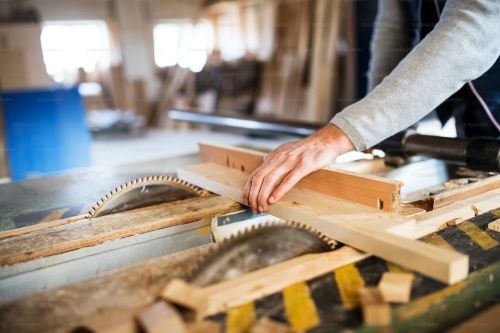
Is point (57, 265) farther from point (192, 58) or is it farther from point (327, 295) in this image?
point (192, 58)

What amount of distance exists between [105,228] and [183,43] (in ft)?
32.2

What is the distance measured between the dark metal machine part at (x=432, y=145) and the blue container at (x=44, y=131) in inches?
131

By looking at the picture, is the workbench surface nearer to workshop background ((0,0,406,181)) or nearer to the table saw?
the table saw

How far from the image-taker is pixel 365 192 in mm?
1195

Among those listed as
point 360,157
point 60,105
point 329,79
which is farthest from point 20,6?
point 360,157

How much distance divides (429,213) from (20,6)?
10453 mm

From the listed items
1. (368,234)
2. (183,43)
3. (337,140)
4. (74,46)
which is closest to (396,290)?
(368,234)

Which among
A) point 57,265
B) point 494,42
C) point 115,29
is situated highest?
point 115,29

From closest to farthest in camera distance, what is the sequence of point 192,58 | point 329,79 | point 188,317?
1. point 188,317
2. point 329,79
3. point 192,58

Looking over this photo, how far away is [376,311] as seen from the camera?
76 cm

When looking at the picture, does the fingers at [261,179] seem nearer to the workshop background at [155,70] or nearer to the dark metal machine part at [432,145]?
the dark metal machine part at [432,145]

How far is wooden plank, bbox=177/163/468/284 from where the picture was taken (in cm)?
87

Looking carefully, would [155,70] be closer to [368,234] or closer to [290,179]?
[290,179]

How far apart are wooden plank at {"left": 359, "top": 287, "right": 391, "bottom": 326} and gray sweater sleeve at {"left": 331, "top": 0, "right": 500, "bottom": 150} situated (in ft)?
1.87
